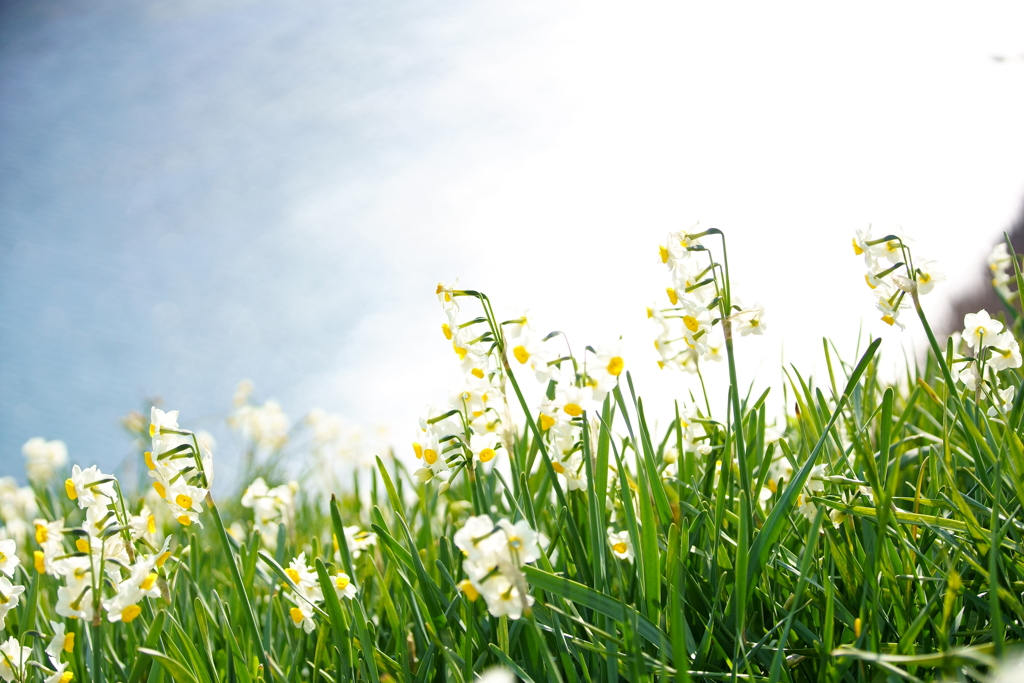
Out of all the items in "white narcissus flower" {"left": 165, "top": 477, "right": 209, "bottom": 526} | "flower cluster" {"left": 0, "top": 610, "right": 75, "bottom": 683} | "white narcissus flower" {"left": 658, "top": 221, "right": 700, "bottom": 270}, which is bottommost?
"flower cluster" {"left": 0, "top": 610, "right": 75, "bottom": 683}

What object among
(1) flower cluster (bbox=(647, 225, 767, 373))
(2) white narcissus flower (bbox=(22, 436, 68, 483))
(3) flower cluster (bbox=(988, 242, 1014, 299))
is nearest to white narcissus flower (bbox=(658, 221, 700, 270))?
(1) flower cluster (bbox=(647, 225, 767, 373))

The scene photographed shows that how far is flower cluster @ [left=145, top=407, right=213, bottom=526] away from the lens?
130cm

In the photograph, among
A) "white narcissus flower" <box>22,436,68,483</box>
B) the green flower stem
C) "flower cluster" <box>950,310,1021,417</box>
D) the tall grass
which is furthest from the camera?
"white narcissus flower" <box>22,436,68,483</box>

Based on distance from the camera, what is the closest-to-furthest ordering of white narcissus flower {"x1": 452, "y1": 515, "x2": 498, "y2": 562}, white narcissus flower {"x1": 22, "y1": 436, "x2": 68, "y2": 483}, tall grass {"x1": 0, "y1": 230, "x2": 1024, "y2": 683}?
white narcissus flower {"x1": 452, "y1": 515, "x2": 498, "y2": 562}
tall grass {"x1": 0, "y1": 230, "x2": 1024, "y2": 683}
white narcissus flower {"x1": 22, "y1": 436, "x2": 68, "y2": 483}

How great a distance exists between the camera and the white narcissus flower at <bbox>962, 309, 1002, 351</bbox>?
59.8 inches

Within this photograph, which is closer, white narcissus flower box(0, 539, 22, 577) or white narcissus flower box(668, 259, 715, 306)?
white narcissus flower box(668, 259, 715, 306)

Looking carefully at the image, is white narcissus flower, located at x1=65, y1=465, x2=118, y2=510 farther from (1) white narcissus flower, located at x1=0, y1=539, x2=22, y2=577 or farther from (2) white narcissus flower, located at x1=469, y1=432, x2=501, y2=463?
(2) white narcissus flower, located at x1=469, y1=432, x2=501, y2=463

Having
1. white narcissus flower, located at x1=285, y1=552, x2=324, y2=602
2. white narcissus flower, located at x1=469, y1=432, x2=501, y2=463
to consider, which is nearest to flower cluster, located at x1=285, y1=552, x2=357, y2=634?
white narcissus flower, located at x1=285, y1=552, x2=324, y2=602

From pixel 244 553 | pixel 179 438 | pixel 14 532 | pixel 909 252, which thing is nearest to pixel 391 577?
pixel 244 553

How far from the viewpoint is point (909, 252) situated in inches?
52.2

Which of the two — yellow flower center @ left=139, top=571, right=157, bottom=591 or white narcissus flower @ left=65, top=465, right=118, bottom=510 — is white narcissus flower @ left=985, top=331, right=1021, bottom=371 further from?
white narcissus flower @ left=65, top=465, right=118, bottom=510

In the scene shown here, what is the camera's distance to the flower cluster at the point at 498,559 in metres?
0.83

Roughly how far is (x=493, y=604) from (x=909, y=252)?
3.59ft

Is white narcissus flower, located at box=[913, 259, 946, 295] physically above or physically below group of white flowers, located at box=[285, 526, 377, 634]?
above
